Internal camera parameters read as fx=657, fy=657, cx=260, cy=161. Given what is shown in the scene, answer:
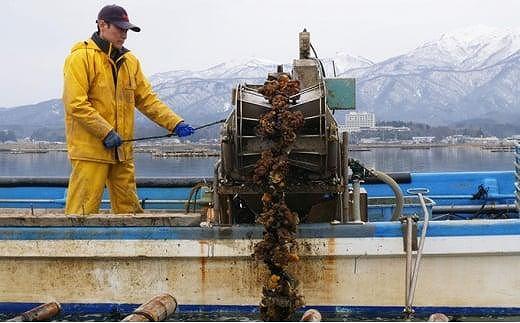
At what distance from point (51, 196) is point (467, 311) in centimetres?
492

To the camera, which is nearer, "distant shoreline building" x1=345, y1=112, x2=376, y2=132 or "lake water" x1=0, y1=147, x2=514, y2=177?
"distant shoreline building" x1=345, y1=112, x2=376, y2=132

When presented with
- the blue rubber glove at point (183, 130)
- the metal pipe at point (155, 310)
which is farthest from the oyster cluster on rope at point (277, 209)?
the blue rubber glove at point (183, 130)

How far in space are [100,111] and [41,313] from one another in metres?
1.67

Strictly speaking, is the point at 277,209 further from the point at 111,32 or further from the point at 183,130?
the point at 111,32

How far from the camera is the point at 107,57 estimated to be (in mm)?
5383

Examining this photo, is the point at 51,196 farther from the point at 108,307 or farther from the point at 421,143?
the point at 421,143

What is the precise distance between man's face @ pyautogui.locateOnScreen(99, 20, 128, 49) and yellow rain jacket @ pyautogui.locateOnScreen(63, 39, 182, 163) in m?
0.12

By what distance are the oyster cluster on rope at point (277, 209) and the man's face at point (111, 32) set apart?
5.03 feet

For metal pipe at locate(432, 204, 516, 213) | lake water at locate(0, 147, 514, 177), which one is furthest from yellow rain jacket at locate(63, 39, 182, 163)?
lake water at locate(0, 147, 514, 177)

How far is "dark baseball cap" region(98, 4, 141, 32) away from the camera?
17.7ft

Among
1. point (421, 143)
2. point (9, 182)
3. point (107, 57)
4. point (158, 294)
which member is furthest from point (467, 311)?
point (421, 143)

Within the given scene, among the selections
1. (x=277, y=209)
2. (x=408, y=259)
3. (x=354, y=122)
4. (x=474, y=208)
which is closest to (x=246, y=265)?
(x=277, y=209)

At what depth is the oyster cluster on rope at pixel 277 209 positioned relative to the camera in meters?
4.30

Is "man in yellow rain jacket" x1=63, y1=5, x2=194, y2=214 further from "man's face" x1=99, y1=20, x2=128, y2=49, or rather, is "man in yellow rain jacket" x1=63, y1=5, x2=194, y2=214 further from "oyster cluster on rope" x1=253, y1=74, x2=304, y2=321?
"oyster cluster on rope" x1=253, y1=74, x2=304, y2=321
